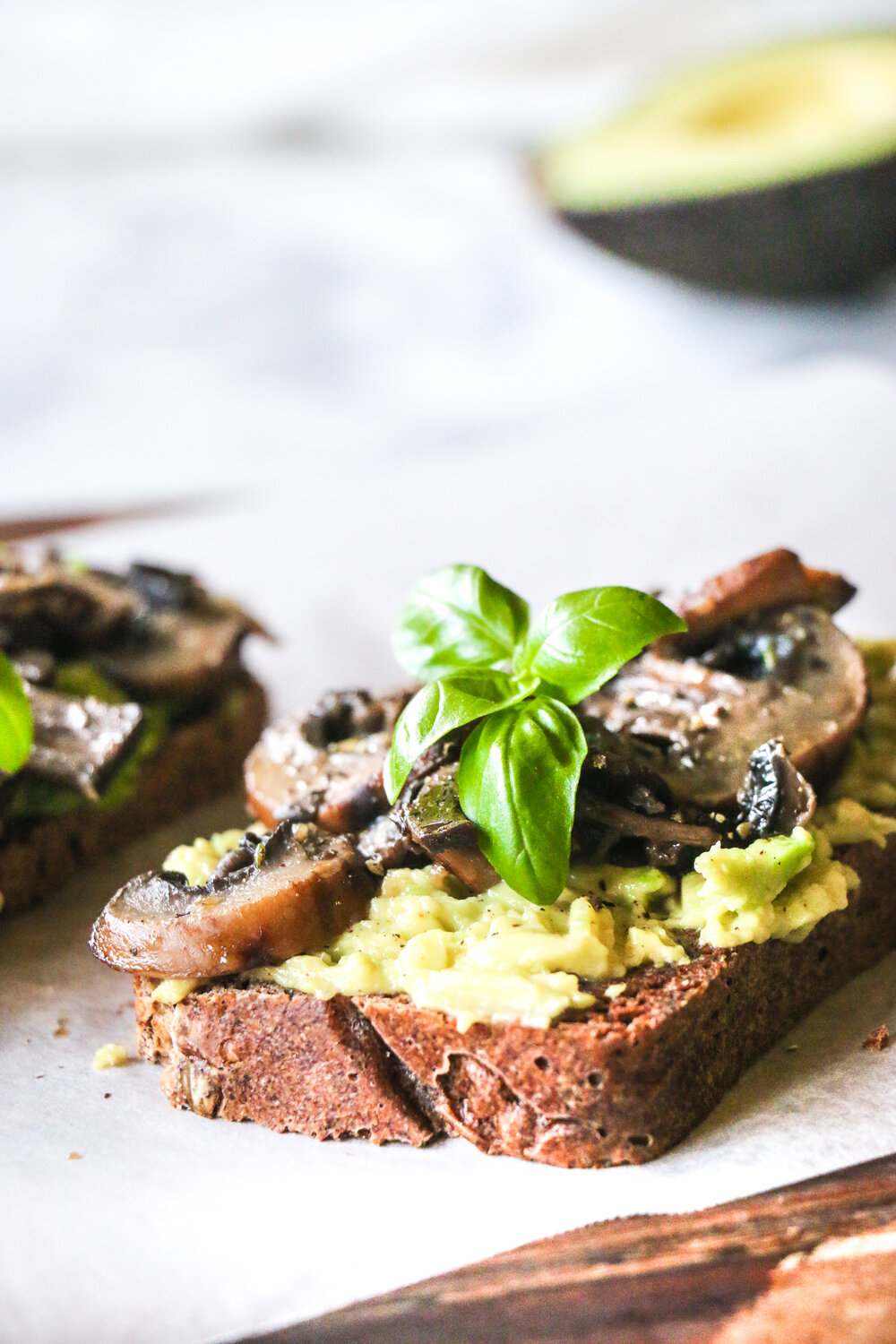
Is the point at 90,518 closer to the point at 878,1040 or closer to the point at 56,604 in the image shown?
the point at 56,604

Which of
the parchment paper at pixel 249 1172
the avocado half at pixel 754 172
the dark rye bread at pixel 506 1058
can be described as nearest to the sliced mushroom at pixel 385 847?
the dark rye bread at pixel 506 1058

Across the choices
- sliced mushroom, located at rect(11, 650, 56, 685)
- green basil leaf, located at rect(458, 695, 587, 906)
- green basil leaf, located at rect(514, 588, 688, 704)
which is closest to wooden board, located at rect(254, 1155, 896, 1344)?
green basil leaf, located at rect(458, 695, 587, 906)

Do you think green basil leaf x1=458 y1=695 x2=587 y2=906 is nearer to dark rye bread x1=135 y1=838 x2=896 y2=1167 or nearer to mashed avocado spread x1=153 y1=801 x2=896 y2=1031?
mashed avocado spread x1=153 y1=801 x2=896 y2=1031

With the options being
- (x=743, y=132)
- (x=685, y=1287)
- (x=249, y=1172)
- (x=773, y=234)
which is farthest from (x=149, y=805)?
(x=743, y=132)

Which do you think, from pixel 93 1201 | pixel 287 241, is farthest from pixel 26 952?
pixel 287 241

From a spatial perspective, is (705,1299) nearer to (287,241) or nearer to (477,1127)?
(477,1127)
